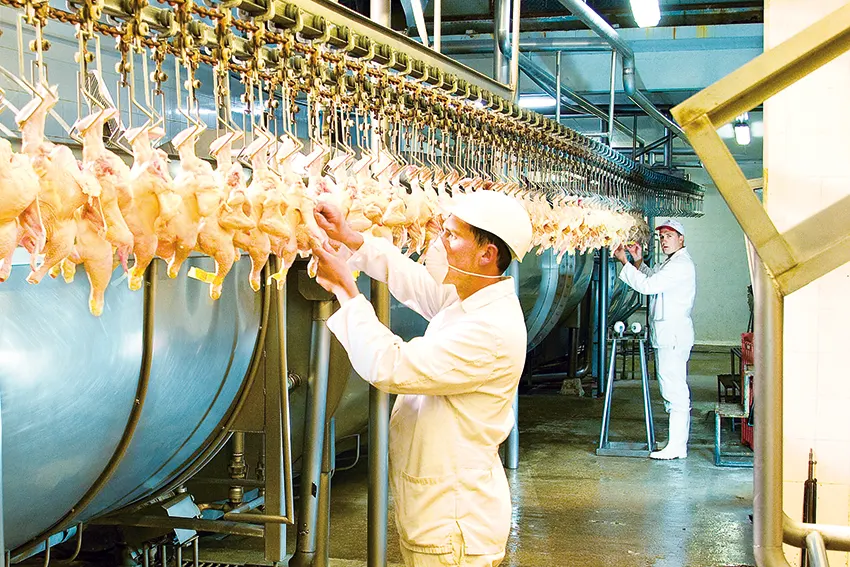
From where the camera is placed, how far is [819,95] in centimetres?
372

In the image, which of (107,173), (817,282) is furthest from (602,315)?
(107,173)

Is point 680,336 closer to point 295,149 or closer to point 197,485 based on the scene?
point 197,485

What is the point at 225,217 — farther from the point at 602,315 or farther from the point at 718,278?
the point at 718,278

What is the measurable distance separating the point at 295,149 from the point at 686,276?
5.49m

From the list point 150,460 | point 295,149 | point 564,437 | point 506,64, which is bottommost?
point 564,437

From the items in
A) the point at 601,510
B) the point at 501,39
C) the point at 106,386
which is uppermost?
the point at 501,39

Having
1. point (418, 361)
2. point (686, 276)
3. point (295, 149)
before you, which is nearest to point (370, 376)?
point (418, 361)

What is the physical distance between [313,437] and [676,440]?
445cm

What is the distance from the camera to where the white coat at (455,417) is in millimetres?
2750

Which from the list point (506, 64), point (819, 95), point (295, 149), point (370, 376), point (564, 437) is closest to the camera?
point (295, 149)

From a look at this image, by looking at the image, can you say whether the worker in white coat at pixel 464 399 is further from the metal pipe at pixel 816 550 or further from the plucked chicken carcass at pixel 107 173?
the metal pipe at pixel 816 550

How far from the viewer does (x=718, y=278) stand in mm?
16344

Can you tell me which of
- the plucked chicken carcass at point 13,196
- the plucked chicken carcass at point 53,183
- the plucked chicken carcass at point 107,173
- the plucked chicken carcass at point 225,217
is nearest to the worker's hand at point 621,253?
the plucked chicken carcass at point 225,217

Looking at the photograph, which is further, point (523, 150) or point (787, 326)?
point (523, 150)
